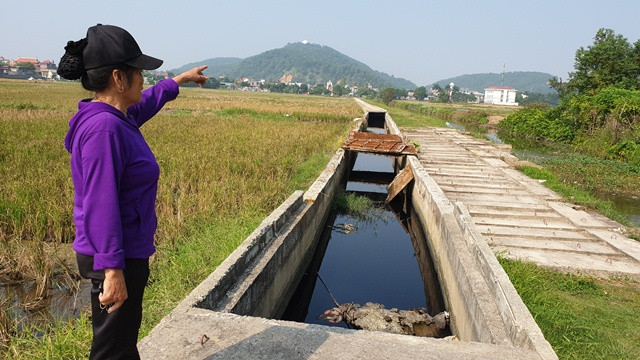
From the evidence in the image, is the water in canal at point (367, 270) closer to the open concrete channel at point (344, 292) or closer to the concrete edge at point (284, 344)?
the open concrete channel at point (344, 292)

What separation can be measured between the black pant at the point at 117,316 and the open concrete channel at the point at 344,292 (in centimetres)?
80

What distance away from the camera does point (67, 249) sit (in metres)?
4.70

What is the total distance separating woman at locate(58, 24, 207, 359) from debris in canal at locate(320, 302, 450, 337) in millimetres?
3124

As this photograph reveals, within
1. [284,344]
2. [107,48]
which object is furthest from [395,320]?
[107,48]

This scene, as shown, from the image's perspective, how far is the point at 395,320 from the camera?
170 inches

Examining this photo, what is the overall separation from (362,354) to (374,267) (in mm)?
3964

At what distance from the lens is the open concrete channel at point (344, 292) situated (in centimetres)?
237

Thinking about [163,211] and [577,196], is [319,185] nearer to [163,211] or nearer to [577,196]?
[163,211]

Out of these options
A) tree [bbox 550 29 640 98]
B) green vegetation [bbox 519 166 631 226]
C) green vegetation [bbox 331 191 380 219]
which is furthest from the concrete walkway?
tree [bbox 550 29 640 98]

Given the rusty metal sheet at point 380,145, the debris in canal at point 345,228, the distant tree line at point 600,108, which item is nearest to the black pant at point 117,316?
the debris in canal at point 345,228

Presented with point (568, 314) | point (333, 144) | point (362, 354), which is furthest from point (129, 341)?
point (333, 144)

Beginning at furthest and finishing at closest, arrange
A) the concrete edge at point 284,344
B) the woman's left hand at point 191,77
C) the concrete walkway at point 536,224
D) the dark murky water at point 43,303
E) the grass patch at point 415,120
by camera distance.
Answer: the grass patch at point 415,120
the concrete walkway at point 536,224
the dark murky water at point 43,303
the woman's left hand at point 191,77
the concrete edge at point 284,344

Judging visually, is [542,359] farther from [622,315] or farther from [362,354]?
[622,315]

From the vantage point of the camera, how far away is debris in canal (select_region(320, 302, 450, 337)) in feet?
13.8
